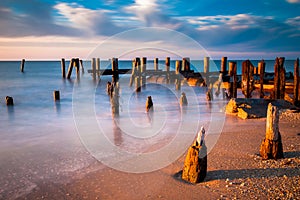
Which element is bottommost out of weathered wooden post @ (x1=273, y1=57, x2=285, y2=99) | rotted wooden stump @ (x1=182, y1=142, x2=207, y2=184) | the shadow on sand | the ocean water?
the ocean water

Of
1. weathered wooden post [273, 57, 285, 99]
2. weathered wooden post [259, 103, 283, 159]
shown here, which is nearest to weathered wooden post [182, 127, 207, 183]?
weathered wooden post [259, 103, 283, 159]

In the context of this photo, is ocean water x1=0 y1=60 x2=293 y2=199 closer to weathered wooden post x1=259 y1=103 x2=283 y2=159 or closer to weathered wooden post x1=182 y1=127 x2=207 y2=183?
weathered wooden post x1=182 y1=127 x2=207 y2=183

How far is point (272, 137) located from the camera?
490 centimetres

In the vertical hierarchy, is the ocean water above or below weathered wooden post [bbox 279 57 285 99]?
below

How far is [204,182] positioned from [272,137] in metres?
1.80

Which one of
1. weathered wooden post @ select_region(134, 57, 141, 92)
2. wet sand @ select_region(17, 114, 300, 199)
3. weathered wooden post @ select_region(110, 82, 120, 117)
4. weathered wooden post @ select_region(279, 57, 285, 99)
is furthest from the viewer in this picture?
weathered wooden post @ select_region(134, 57, 141, 92)

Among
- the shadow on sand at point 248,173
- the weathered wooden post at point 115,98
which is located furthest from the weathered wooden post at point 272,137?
the weathered wooden post at point 115,98

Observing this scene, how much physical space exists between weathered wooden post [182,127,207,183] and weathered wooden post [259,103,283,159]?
5.34ft

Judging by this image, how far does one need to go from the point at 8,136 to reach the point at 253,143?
778cm

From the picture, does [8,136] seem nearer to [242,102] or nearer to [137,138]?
[137,138]

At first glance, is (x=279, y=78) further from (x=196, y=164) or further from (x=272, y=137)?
(x=196, y=164)

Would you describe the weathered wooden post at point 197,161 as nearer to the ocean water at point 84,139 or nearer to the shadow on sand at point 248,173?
the shadow on sand at point 248,173

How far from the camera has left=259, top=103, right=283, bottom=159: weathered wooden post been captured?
482 cm

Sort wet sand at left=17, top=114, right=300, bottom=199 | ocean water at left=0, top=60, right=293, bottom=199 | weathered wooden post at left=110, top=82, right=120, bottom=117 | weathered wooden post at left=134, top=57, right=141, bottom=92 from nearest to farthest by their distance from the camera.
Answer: wet sand at left=17, top=114, right=300, bottom=199
ocean water at left=0, top=60, right=293, bottom=199
weathered wooden post at left=110, top=82, right=120, bottom=117
weathered wooden post at left=134, top=57, right=141, bottom=92
